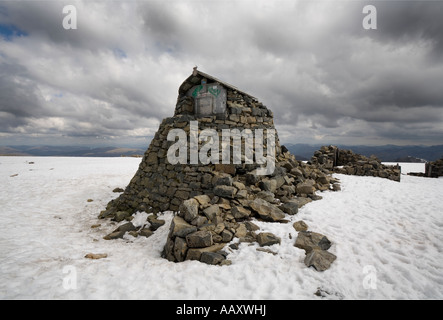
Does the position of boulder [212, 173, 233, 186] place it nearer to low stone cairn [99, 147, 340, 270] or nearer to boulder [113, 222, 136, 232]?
low stone cairn [99, 147, 340, 270]

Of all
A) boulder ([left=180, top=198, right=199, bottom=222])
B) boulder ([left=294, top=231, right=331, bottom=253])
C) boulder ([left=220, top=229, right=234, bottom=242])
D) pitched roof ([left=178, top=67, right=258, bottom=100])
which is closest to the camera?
boulder ([left=294, top=231, right=331, bottom=253])

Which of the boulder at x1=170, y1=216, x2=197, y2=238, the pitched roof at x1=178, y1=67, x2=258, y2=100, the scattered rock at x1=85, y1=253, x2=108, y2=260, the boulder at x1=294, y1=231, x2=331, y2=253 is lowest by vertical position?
the scattered rock at x1=85, y1=253, x2=108, y2=260

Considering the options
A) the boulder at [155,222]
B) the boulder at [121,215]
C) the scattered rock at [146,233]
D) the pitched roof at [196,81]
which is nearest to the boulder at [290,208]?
the boulder at [155,222]

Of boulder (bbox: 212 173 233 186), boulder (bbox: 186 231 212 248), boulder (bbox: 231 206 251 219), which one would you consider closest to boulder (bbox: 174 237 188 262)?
boulder (bbox: 186 231 212 248)

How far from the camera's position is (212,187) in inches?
326

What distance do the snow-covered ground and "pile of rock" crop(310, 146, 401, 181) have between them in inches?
316

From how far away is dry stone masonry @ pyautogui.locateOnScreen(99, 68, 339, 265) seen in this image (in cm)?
582

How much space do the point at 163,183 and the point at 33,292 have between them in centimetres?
573

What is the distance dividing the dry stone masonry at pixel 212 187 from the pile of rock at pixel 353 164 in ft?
26.7

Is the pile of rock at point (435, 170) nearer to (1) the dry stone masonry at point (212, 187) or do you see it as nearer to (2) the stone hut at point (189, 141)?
(1) the dry stone masonry at point (212, 187)

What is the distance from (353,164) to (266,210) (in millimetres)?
18626

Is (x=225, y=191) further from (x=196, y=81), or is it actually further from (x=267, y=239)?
(x=196, y=81)

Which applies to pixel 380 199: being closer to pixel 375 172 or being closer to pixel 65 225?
pixel 375 172

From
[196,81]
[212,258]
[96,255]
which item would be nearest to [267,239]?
[212,258]
